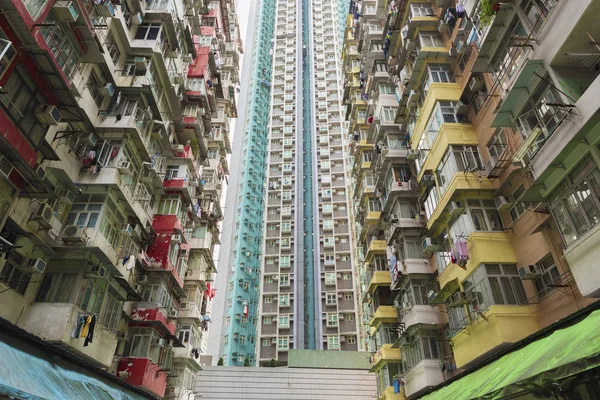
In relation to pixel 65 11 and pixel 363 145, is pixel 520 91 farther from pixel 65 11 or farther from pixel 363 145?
pixel 363 145

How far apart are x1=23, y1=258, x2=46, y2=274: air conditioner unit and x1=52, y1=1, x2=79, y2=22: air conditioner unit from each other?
9.09 meters

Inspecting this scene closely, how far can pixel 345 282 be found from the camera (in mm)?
59188

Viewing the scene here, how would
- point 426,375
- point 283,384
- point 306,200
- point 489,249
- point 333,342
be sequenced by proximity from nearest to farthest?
point 489,249, point 426,375, point 283,384, point 333,342, point 306,200

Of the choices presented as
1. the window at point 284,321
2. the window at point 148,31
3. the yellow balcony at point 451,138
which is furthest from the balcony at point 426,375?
the window at point 284,321

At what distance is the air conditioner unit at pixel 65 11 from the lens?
1434cm

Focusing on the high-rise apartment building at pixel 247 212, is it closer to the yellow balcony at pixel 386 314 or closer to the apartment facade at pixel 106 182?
the apartment facade at pixel 106 182

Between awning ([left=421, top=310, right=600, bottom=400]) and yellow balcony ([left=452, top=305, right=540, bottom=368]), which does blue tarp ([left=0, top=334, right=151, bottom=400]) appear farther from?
yellow balcony ([left=452, top=305, right=540, bottom=368])

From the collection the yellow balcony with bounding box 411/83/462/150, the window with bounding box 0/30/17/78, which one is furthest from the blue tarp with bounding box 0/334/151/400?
the yellow balcony with bounding box 411/83/462/150

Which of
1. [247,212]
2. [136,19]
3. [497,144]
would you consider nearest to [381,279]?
[497,144]

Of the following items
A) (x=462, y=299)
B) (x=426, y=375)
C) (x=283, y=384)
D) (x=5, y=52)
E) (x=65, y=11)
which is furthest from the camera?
(x=283, y=384)

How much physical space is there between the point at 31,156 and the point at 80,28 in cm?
612

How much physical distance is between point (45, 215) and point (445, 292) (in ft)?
58.8

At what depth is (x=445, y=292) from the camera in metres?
19.2

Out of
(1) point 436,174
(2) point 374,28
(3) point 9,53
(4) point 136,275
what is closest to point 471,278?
(1) point 436,174
